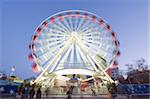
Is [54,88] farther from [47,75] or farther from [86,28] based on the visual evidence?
[86,28]

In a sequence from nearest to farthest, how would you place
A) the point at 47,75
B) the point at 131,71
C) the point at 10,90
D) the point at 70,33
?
the point at 10,90, the point at 70,33, the point at 47,75, the point at 131,71

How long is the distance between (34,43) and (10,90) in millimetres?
5552

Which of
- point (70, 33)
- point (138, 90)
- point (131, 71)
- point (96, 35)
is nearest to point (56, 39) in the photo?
point (70, 33)

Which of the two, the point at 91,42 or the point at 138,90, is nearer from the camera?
the point at 138,90

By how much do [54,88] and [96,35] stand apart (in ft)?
35.6

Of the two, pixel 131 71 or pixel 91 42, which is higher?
pixel 91 42

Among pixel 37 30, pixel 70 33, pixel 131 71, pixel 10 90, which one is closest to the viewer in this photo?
pixel 10 90

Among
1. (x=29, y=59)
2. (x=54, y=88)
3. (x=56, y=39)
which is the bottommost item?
(x=54, y=88)

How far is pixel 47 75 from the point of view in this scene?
32.8 meters

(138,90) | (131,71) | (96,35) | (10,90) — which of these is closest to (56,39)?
(96,35)

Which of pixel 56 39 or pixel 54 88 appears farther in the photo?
pixel 54 88

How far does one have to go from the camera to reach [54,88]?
36.4m

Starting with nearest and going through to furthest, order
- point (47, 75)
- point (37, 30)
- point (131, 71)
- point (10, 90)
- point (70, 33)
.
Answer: point (10, 90), point (37, 30), point (70, 33), point (47, 75), point (131, 71)

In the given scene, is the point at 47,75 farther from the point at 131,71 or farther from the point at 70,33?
the point at 131,71
